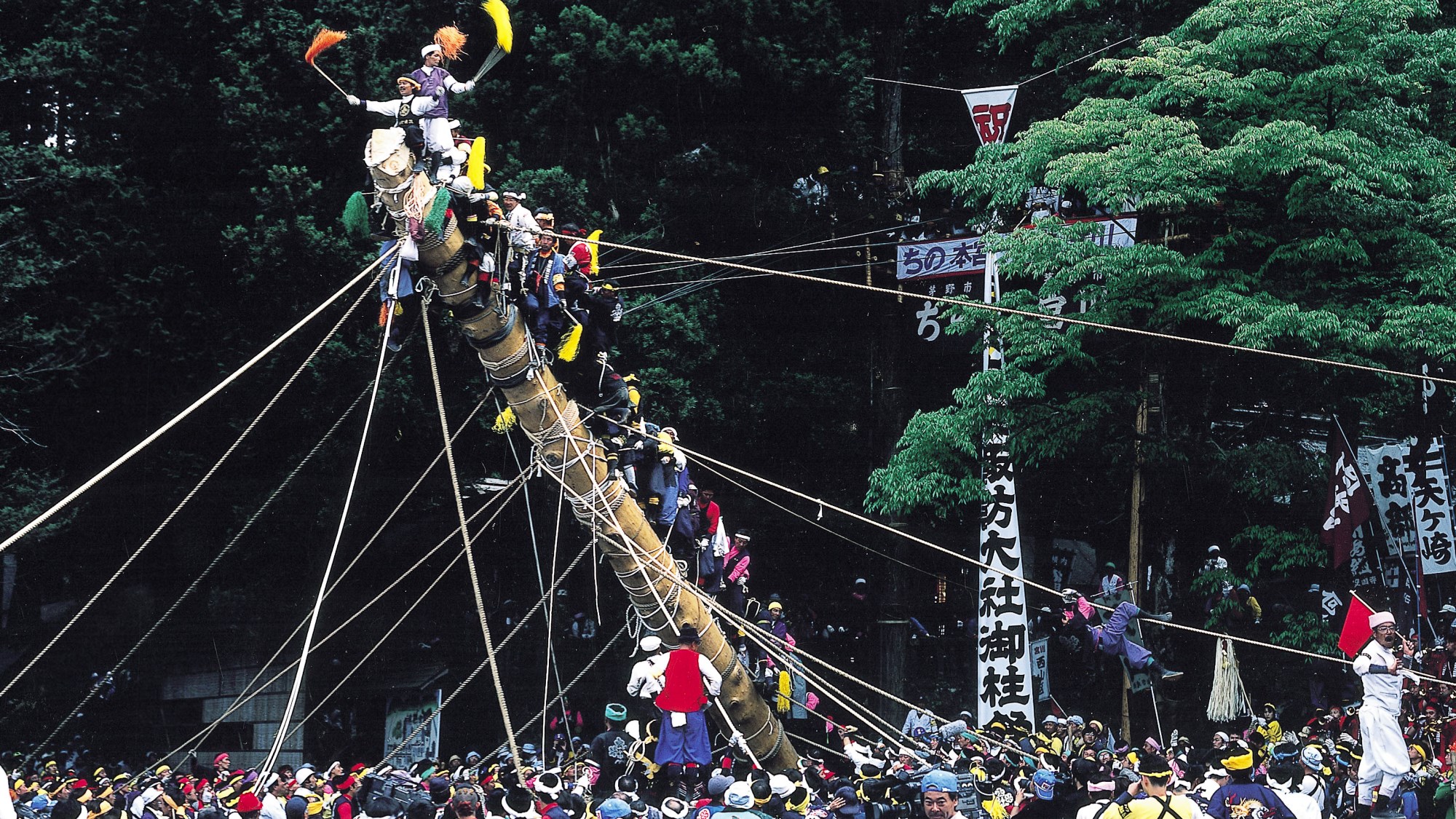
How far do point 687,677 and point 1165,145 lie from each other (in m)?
8.05

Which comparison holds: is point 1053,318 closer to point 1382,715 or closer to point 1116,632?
point 1382,715

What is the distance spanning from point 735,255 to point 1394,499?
8.76 metres

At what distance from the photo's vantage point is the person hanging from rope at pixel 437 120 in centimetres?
999

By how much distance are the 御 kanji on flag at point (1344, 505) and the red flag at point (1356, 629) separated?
149 inches

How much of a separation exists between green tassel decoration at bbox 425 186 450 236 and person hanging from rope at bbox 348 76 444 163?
0.83 ft

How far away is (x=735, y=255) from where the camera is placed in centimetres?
2017

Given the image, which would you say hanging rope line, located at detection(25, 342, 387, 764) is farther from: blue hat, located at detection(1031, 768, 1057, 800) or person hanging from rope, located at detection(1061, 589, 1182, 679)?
person hanging from rope, located at detection(1061, 589, 1182, 679)

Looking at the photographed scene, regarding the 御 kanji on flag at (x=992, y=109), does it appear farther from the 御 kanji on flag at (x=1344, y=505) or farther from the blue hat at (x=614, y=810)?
the blue hat at (x=614, y=810)

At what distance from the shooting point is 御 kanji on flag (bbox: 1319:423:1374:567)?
16.3m

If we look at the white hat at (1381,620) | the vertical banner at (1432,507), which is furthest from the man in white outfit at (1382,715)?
the vertical banner at (1432,507)

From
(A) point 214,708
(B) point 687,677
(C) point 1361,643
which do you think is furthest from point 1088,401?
(A) point 214,708

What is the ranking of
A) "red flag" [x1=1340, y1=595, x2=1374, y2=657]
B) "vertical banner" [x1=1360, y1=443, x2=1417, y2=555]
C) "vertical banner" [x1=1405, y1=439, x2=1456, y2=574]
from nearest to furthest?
"red flag" [x1=1340, y1=595, x2=1374, y2=657]
"vertical banner" [x1=1405, y1=439, x2=1456, y2=574]
"vertical banner" [x1=1360, y1=443, x2=1417, y2=555]

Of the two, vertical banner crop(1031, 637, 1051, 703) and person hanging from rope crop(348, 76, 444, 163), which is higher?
person hanging from rope crop(348, 76, 444, 163)

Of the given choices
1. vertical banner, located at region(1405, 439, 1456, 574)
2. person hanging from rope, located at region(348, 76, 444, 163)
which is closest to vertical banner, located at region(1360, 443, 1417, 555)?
vertical banner, located at region(1405, 439, 1456, 574)
